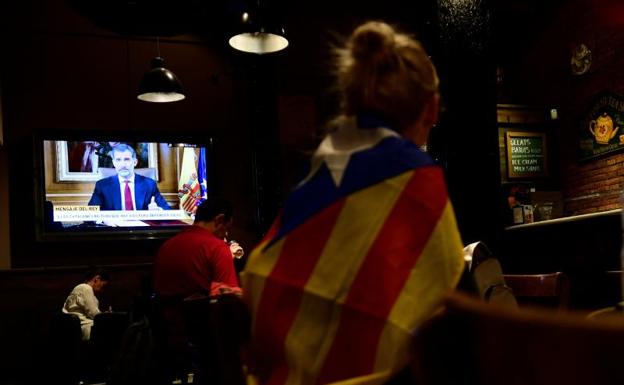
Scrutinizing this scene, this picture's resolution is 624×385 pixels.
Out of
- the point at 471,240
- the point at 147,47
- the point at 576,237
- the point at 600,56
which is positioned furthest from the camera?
the point at 600,56

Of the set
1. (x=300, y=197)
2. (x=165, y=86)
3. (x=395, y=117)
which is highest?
(x=165, y=86)

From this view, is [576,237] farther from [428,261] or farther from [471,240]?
[428,261]

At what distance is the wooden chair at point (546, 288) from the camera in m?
1.86

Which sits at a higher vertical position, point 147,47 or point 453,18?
point 147,47

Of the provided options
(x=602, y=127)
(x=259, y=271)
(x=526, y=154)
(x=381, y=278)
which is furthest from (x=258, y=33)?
(x=602, y=127)

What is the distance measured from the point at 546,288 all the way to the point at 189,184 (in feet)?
16.7

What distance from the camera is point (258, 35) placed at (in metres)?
4.55

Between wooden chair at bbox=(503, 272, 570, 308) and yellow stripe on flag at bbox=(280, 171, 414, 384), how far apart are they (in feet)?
3.77

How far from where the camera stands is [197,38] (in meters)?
6.89

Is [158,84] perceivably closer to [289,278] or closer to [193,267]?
[193,267]

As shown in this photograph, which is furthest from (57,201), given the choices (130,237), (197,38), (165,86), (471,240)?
(471,240)

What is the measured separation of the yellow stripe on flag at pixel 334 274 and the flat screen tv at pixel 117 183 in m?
5.49

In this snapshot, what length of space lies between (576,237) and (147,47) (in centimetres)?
514

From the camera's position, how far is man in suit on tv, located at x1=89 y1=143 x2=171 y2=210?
609 centimetres
